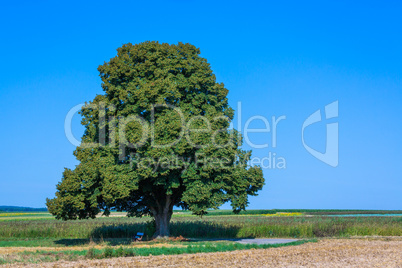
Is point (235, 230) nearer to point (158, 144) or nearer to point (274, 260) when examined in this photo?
point (158, 144)

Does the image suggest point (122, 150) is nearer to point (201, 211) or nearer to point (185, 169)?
point (185, 169)

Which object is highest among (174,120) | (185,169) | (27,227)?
(174,120)

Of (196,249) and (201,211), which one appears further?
(201,211)

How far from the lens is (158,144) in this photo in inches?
1330

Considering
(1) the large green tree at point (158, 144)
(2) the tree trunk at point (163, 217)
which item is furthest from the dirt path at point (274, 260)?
(2) the tree trunk at point (163, 217)

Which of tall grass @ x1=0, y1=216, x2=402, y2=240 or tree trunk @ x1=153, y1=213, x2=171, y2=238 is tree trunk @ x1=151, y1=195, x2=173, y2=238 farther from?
tall grass @ x1=0, y1=216, x2=402, y2=240

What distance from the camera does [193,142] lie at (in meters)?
34.2

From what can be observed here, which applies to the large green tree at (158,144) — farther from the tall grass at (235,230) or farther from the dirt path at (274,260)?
the dirt path at (274,260)

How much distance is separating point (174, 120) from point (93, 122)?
278 inches

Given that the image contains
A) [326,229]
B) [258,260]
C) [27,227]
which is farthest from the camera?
[27,227]

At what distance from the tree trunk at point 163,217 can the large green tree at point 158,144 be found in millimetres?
80

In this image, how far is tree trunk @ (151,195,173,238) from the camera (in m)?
38.0

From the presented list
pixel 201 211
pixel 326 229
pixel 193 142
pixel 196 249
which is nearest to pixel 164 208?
pixel 201 211

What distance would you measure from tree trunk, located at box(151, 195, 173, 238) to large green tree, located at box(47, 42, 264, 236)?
0.08m
